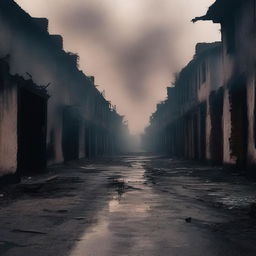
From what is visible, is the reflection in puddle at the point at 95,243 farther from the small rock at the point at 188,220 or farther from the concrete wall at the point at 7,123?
the concrete wall at the point at 7,123

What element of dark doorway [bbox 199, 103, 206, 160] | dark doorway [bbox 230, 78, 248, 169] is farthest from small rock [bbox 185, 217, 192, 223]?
dark doorway [bbox 199, 103, 206, 160]

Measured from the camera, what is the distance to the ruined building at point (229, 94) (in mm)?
13289

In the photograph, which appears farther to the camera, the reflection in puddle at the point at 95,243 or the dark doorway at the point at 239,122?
the dark doorway at the point at 239,122

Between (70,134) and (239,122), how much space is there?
12.6 m

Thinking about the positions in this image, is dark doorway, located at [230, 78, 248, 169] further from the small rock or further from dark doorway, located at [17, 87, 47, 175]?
the small rock

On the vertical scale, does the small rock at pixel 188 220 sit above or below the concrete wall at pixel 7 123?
below

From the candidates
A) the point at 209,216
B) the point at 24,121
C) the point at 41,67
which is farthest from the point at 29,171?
the point at 209,216

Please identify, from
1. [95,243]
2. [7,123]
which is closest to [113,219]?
[95,243]

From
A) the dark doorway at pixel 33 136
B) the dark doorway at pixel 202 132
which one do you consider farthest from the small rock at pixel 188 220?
the dark doorway at pixel 202 132

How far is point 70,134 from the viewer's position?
25359 mm

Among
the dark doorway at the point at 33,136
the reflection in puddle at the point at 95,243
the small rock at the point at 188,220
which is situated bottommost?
the reflection in puddle at the point at 95,243

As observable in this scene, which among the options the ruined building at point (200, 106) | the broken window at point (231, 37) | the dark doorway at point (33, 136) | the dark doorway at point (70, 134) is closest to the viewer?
the dark doorway at point (33, 136)

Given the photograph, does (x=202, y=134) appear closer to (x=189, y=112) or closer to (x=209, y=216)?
(x=189, y=112)

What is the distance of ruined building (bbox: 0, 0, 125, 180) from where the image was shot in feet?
37.7
